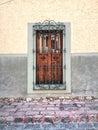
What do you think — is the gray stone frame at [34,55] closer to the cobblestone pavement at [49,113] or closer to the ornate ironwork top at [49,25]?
the ornate ironwork top at [49,25]

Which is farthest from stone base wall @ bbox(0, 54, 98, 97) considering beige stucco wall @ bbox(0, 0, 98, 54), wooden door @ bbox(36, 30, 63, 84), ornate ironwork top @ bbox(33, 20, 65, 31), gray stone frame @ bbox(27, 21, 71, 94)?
ornate ironwork top @ bbox(33, 20, 65, 31)

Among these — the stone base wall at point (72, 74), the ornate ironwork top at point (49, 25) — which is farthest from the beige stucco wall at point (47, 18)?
the stone base wall at point (72, 74)

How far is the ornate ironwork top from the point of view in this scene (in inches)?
429

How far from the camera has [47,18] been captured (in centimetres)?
1091

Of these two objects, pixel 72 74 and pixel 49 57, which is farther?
pixel 49 57

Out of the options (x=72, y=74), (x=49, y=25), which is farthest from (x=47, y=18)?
(x=72, y=74)

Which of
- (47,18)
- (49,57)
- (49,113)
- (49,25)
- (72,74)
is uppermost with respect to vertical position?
(47,18)

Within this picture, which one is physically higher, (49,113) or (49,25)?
(49,25)

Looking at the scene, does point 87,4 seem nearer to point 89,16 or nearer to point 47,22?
point 89,16

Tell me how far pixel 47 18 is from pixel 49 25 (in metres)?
0.23

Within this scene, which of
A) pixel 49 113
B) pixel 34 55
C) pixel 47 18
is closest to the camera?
pixel 49 113

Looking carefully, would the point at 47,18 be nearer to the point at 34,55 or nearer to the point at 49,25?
the point at 49,25

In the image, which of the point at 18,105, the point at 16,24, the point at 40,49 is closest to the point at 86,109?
the point at 18,105

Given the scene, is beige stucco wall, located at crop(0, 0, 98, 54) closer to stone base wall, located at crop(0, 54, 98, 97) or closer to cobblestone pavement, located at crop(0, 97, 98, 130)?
stone base wall, located at crop(0, 54, 98, 97)
